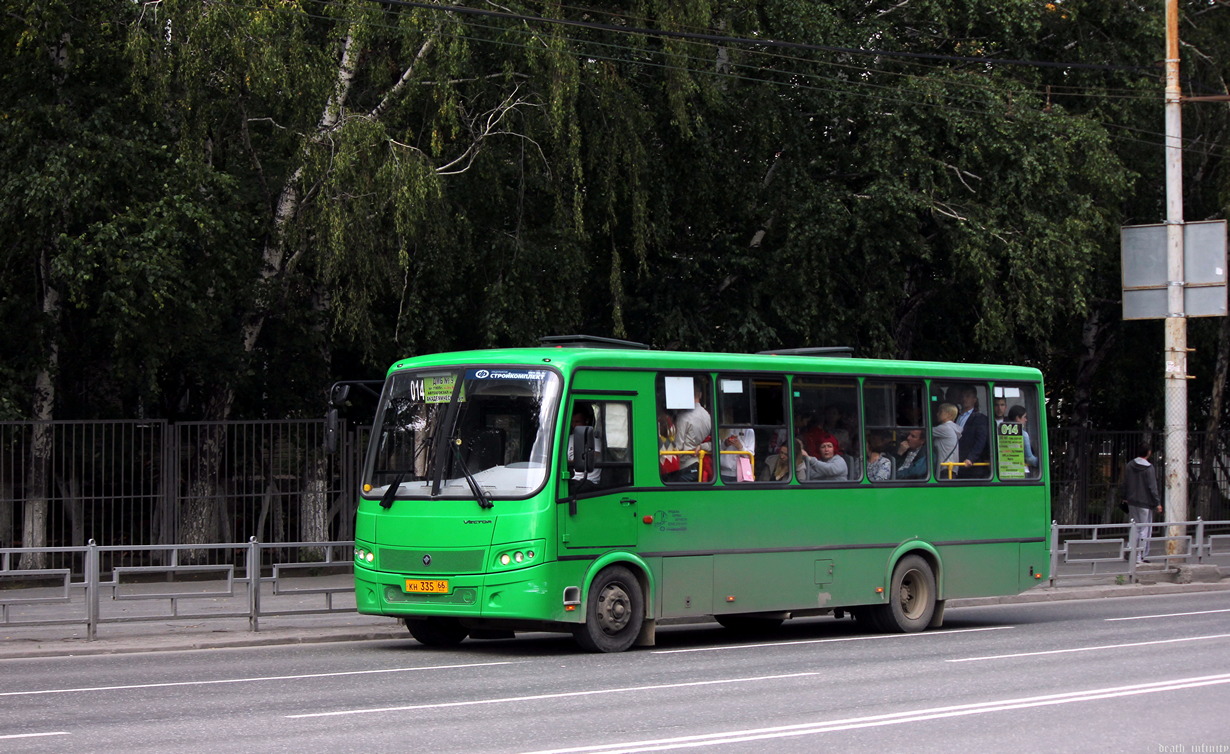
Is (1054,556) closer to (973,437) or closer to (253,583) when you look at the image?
(973,437)

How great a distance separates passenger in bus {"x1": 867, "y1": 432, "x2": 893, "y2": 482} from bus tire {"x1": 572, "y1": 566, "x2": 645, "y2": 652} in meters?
3.57

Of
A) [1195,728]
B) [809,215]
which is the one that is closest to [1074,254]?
[809,215]

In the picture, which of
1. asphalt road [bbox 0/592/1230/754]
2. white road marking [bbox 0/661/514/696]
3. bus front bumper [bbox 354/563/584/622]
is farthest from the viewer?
bus front bumper [bbox 354/563/584/622]

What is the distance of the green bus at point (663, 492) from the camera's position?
46.5ft

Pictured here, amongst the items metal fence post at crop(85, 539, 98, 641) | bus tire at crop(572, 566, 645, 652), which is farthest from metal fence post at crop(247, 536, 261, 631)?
bus tire at crop(572, 566, 645, 652)

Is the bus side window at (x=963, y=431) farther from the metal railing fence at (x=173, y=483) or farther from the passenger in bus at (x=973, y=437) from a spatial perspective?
the metal railing fence at (x=173, y=483)

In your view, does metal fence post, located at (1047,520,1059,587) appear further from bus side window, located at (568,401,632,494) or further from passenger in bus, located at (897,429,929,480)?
bus side window, located at (568,401,632,494)

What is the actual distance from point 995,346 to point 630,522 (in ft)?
52.7

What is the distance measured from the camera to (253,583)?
16.5 meters

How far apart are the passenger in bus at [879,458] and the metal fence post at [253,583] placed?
6735 mm

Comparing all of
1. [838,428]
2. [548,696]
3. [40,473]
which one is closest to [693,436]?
[838,428]

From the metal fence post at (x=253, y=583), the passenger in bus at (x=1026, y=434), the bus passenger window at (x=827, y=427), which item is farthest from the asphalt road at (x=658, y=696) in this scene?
the passenger in bus at (x=1026, y=434)

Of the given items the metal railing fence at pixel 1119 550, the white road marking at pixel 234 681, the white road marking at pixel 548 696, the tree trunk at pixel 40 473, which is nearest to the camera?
the white road marking at pixel 548 696

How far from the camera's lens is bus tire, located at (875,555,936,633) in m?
17.3
